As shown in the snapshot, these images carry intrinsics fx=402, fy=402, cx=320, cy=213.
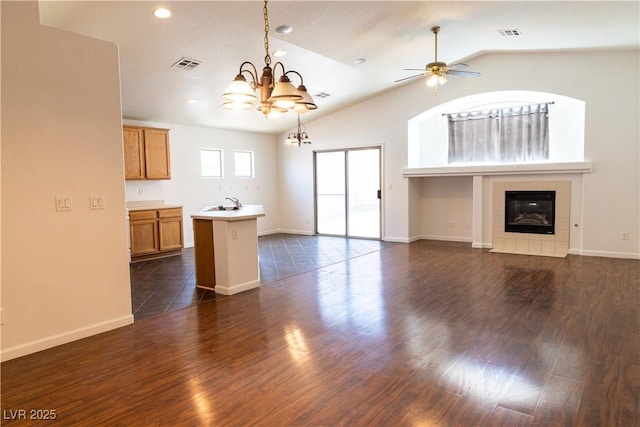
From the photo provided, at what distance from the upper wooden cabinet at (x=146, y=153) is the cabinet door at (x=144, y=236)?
820 millimetres

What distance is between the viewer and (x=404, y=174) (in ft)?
26.9

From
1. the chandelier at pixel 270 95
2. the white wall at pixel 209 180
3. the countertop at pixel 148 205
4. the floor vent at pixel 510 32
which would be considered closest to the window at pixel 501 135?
the floor vent at pixel 510 32

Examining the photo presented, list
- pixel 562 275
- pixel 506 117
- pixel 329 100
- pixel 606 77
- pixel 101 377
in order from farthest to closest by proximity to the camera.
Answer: pixel 329 100 → pixel 506 117 → pixel 606 77 → pixel 562 275 → pixel 101 377

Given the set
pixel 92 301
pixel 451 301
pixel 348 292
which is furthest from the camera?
pixel 348 292

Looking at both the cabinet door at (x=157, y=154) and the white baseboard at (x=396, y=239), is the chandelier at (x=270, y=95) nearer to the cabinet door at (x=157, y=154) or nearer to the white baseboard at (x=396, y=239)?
the cabinet door at (x=157, y=154)

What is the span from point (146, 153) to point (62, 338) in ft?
14.5

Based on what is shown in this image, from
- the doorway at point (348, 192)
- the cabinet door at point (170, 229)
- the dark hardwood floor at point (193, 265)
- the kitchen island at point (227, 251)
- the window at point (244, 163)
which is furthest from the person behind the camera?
the window at point (244, 163)

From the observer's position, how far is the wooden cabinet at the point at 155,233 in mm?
6676

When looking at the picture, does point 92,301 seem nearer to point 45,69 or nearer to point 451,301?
point 45,69

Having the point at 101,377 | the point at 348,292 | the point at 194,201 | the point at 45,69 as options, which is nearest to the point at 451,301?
the point at 348,292

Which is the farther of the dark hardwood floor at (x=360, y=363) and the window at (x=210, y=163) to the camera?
the window at (x=210, y=163)

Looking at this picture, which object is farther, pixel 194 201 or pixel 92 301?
pixel 194 201

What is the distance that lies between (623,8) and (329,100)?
4885mm

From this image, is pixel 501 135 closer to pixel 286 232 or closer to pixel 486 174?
pixel 486 174
